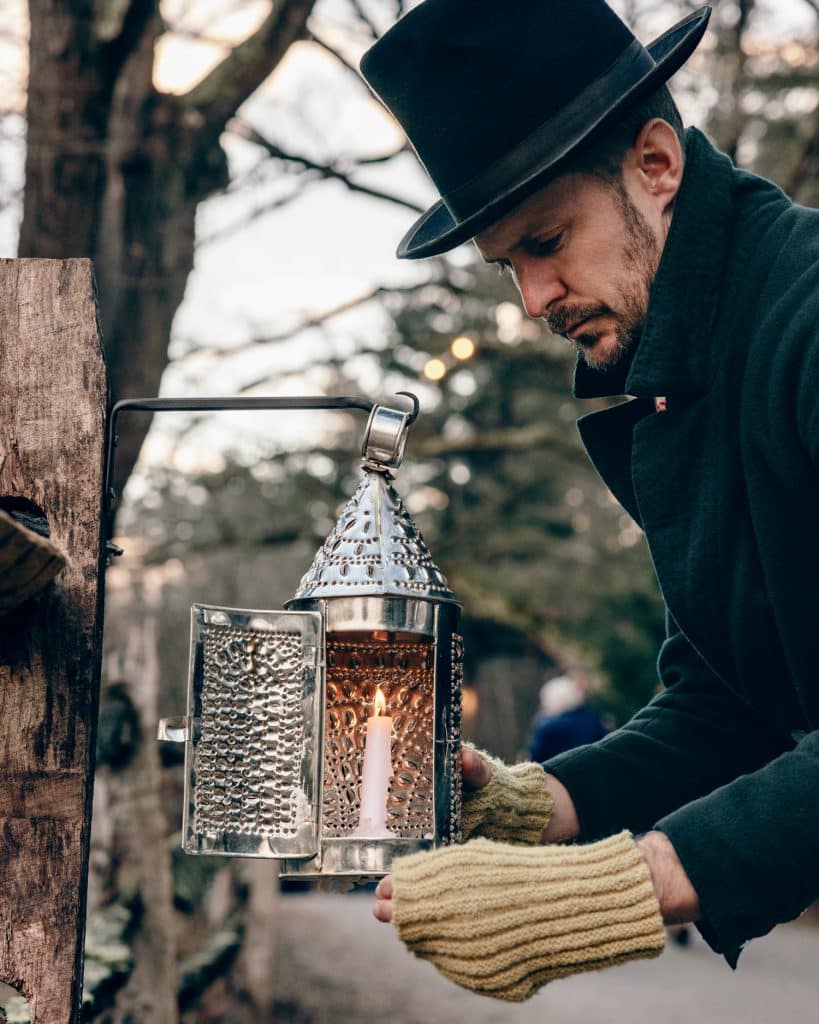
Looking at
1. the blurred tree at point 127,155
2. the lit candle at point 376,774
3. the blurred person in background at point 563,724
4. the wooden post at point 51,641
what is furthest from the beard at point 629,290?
the blurred person in background at point 563,724

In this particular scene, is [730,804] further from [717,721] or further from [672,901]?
[717,721]

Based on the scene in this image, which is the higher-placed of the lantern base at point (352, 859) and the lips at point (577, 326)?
the lips at point (577, 326)

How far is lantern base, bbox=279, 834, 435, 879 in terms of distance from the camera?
6.33ft

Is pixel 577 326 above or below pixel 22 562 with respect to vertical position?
above

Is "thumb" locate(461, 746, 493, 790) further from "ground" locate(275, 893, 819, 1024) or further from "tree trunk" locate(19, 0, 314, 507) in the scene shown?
"ground" locate(275, 893, 819, 1024)

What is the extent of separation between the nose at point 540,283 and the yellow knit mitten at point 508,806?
2.71 feet

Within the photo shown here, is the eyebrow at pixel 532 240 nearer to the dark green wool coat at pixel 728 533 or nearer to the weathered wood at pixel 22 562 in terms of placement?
the dark green wool coat at pixel 728 533

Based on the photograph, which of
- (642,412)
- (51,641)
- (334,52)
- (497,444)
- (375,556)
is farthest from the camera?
(497,444)

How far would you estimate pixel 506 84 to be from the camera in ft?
6.89

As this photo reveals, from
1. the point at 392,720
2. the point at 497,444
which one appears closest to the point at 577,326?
the point at 392,720

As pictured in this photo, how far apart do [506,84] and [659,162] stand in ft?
1.09

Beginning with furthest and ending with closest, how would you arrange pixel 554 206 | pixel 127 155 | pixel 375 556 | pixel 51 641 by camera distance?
pixel 127 155, pixel 554 206, pixel 375 556, pixel 51 641

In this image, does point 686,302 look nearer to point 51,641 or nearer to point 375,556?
point 375,556

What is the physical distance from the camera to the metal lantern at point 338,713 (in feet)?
6.25
